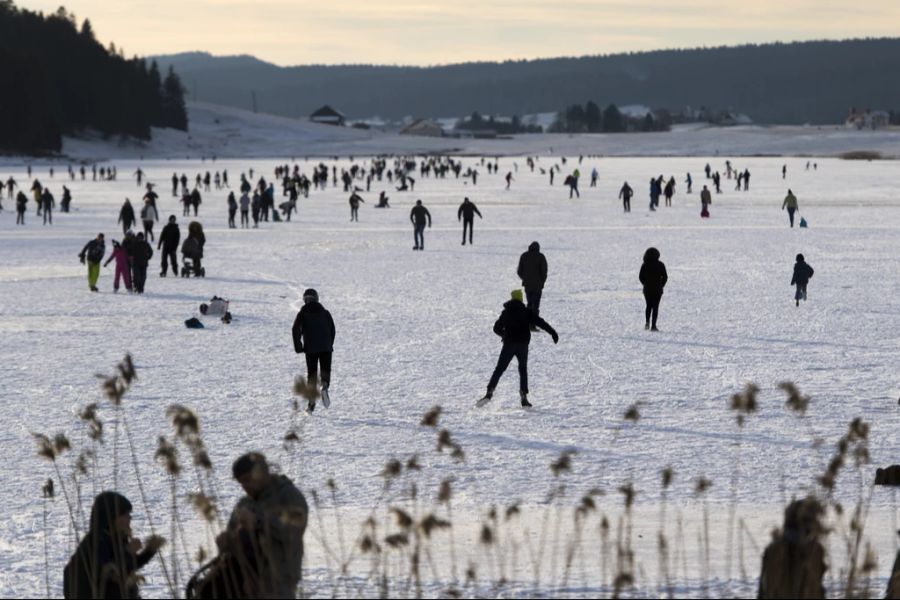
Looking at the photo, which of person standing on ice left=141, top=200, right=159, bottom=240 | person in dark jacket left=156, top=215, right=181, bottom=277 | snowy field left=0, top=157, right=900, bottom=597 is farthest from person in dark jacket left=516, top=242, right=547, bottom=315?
person standing on ice left=141, top=200, right=159, bottom=240

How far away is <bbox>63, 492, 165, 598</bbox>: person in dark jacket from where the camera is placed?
4.70m

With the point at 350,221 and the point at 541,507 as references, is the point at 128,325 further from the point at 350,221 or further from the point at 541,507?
the point at 350,221

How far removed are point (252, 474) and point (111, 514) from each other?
67cm

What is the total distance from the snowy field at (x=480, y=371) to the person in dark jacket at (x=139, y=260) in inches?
11.9

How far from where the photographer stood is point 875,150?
349 ft

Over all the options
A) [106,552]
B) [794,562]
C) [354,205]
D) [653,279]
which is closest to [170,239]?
[653,279]

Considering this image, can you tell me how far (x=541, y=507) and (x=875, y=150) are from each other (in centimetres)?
10415

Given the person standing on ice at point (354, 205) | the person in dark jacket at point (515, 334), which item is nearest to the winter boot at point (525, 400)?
the person in dark jacket at point (515, 334)

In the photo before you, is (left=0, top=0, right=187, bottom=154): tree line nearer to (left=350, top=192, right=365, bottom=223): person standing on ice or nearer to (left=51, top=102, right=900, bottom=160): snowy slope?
(left=51, top=102, right=900, bottom=160): snowy slope

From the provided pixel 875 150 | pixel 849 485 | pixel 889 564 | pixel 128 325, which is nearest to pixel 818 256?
pixel 128 325

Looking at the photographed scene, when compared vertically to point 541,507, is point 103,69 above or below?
above

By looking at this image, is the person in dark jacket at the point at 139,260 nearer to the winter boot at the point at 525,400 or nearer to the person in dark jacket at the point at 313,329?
the person in dark jacket at the point at 313,329

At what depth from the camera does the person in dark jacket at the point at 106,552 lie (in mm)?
4703

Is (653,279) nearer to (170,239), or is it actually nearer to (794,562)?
(170,239)
